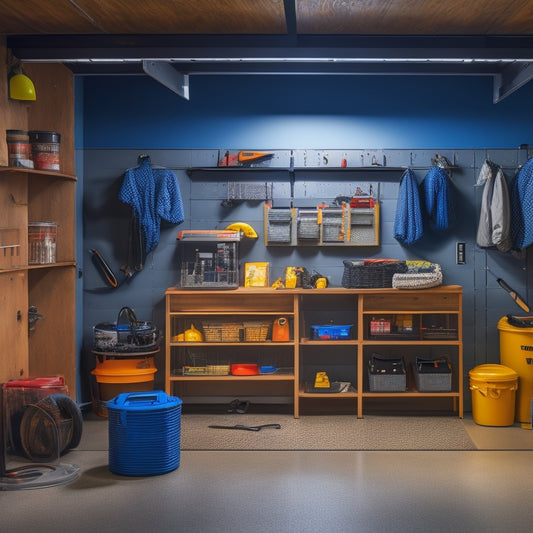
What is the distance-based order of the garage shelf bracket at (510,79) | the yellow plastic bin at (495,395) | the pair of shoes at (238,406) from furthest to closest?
1. the pair of shoes at (238,406)
2. the yellow plastic bin at (495,395)
3. the garage shelf bracket at (510,79)

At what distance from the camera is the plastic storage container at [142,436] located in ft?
16.6

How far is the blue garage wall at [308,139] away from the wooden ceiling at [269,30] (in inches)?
78.8

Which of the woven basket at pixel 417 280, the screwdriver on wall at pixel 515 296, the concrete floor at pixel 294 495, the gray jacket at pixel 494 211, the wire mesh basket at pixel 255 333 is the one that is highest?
the gray jacket at pixel 494 211

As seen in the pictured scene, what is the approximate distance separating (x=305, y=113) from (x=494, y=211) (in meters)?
1.93

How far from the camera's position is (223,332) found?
22.4 ft

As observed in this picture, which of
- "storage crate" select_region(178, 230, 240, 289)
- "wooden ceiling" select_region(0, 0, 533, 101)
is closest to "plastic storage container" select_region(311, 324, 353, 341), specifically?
"storage crate" select_region(178, 230, 240, 289)

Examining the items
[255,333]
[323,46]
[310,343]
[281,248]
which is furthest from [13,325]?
[323,46]

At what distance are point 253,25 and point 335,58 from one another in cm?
60

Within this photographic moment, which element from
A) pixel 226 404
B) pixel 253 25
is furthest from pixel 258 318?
pixel 253 25

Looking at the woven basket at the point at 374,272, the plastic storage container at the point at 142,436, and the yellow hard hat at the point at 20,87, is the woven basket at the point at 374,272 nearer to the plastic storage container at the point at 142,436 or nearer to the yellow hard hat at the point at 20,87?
the plastic storage container at the point at 142,436

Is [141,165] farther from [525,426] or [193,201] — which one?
[525,426]

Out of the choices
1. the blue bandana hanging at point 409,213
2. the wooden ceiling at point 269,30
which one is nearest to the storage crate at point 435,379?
the blue bandana hanging at point 409,213

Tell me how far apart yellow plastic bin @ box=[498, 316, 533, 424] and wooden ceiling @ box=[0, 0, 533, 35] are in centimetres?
271

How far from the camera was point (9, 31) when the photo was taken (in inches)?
197
